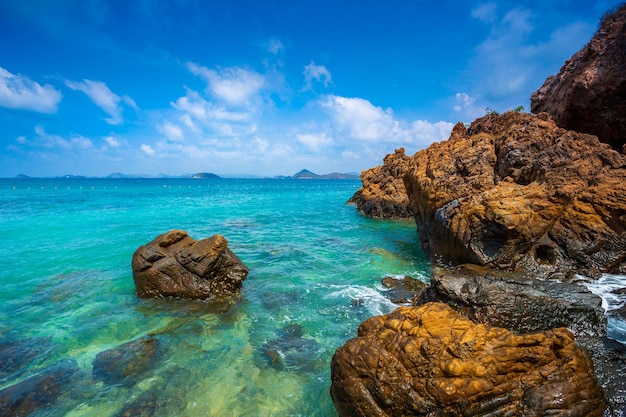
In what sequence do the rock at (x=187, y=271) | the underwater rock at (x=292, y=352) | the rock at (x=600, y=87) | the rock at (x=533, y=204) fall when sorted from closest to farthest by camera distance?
the underwater rock at (x=292, y=352) < the rock at (x=533, y=204) < the rock at (x=187, y=271) < the rock at (x=600, y=87)

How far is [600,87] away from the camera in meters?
18.9

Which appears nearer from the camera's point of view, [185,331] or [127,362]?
[127,362]

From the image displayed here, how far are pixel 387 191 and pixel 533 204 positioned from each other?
25405 mm

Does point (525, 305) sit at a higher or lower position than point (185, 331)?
higher

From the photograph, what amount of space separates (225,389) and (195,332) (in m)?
3.17

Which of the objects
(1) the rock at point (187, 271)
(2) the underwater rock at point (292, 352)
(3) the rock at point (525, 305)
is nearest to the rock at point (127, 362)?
(1) the rock at point (187, 271)

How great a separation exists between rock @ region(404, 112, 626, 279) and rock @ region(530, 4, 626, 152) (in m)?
3.98

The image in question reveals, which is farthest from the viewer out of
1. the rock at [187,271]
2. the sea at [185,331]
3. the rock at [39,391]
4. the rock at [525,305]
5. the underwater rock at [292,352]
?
the rock at [187,271]

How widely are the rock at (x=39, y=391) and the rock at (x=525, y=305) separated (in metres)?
10.4

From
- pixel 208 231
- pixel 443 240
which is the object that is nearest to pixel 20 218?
pixel 208 231

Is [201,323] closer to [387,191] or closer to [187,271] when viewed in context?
[187,271]

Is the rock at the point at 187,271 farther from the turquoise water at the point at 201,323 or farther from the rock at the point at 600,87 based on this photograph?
the rock at the point at 600,87

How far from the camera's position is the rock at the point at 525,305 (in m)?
7.93

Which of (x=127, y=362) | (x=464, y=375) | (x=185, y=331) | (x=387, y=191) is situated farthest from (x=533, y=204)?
(x=387, y=191)
